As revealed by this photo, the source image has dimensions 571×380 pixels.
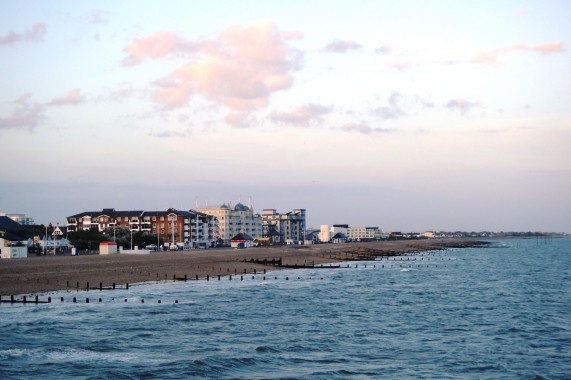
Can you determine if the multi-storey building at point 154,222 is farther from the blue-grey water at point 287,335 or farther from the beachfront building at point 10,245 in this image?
the blue-grey water at point 287,335

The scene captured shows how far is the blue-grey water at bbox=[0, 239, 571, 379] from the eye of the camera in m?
27.1

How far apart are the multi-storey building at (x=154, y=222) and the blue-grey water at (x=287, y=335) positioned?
126 meters

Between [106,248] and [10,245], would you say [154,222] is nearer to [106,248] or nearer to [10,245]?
[106,248]

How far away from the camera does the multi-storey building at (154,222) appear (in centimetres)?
18338

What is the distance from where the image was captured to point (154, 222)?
607 ft

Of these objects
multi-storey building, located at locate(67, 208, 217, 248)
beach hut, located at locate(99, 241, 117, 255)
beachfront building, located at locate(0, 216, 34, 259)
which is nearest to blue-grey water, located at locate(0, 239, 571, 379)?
beachfront building, located at locate(0, 216, 34, 259)

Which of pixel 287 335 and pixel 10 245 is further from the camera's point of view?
pixel 10 245

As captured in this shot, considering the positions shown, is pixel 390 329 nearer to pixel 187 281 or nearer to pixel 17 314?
pixel 17 314

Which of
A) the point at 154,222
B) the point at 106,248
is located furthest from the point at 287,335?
the point at 154,222

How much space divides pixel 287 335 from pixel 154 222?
6123 inches

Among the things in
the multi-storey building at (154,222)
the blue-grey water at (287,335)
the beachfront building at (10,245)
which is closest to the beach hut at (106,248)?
the beachfront building at (10,245)

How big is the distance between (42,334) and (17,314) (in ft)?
23.8

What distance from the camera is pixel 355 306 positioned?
48.8 meters

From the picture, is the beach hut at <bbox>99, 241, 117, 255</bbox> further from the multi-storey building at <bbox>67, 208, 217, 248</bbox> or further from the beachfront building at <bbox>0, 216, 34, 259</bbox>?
the multi-storey building at <bbox>67, 208, 217, 248</bbox>
